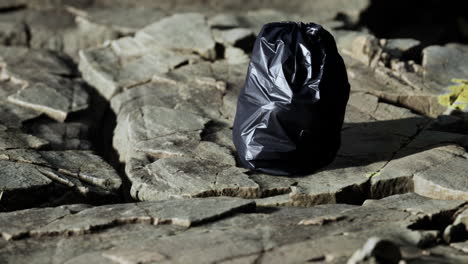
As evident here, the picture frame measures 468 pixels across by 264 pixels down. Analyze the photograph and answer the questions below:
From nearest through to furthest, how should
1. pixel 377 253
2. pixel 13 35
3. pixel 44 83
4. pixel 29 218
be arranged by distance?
pixel 377 253 < pixel 29 218 < pixel 44 83 < pixel 13 35

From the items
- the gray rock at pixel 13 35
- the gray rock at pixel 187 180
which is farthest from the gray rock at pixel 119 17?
the gray rock at pixel 187 180

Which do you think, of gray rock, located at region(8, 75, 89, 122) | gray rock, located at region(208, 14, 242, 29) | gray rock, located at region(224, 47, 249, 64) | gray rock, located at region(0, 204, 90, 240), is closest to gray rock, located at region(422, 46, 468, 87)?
gray rock, located at region(224, 47, 249, 64)

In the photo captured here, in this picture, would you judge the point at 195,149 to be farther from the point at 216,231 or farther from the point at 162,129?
the point at 216,231

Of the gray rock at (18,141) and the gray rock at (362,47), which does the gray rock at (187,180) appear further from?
the gray rock at (362,47)

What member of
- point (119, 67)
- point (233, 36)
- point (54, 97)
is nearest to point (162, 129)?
point (54, 97)

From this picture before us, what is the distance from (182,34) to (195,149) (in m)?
1.93

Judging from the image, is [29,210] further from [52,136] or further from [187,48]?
[187,48]

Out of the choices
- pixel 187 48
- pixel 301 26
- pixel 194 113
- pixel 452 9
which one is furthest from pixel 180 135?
pixel 452 9

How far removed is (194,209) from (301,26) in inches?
48.7

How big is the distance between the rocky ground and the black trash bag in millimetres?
136

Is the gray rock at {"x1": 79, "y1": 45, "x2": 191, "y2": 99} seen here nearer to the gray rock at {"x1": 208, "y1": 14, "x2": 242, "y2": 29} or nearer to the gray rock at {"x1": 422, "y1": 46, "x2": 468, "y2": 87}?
the gray rock at {"x1": 208, "y1": 14, "x2": 242, "y2": 29}

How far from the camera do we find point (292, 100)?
4.11m

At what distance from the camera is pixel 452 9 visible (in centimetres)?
848

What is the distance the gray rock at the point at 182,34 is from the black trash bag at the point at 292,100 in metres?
1.86
